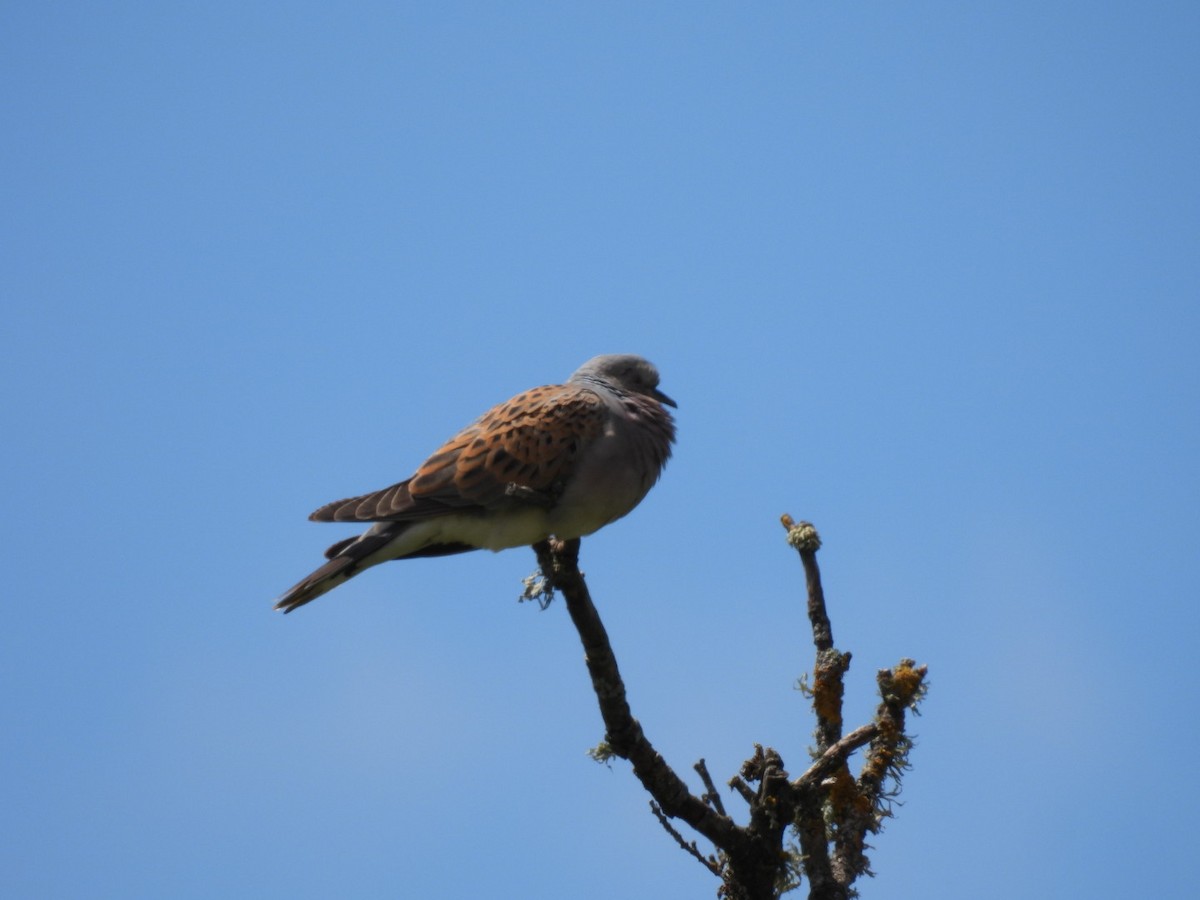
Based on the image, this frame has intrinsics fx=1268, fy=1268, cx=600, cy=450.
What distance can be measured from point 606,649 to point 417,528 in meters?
1.37

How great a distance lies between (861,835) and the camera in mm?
4773

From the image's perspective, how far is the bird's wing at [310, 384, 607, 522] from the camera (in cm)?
581

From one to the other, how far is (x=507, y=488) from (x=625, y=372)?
1.55 metres

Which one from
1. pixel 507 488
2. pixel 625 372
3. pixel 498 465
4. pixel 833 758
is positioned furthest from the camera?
pixel 625 372

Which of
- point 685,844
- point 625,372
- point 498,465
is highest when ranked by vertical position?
point 625,372

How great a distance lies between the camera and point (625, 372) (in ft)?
22.5

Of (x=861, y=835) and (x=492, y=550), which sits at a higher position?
(x=492, y=550)

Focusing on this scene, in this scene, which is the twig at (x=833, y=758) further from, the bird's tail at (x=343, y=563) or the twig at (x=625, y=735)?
the bird's tail at (x=343, y=563)

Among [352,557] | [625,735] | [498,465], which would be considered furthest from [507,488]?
[625,735]

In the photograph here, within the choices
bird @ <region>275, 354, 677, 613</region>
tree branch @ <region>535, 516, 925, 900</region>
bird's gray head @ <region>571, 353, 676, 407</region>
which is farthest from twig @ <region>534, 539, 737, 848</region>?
bird's gray head @ <region>571, 353, 676, 407</region>

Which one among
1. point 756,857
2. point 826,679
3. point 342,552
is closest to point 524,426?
point 342,552

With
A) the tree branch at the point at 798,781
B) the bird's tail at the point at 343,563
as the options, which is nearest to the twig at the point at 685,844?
the tree branch at the point at 798,781

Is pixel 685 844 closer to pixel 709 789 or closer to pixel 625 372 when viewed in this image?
pixel 709 789

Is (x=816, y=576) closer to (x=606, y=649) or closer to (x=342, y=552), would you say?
(x=606, y=649)
